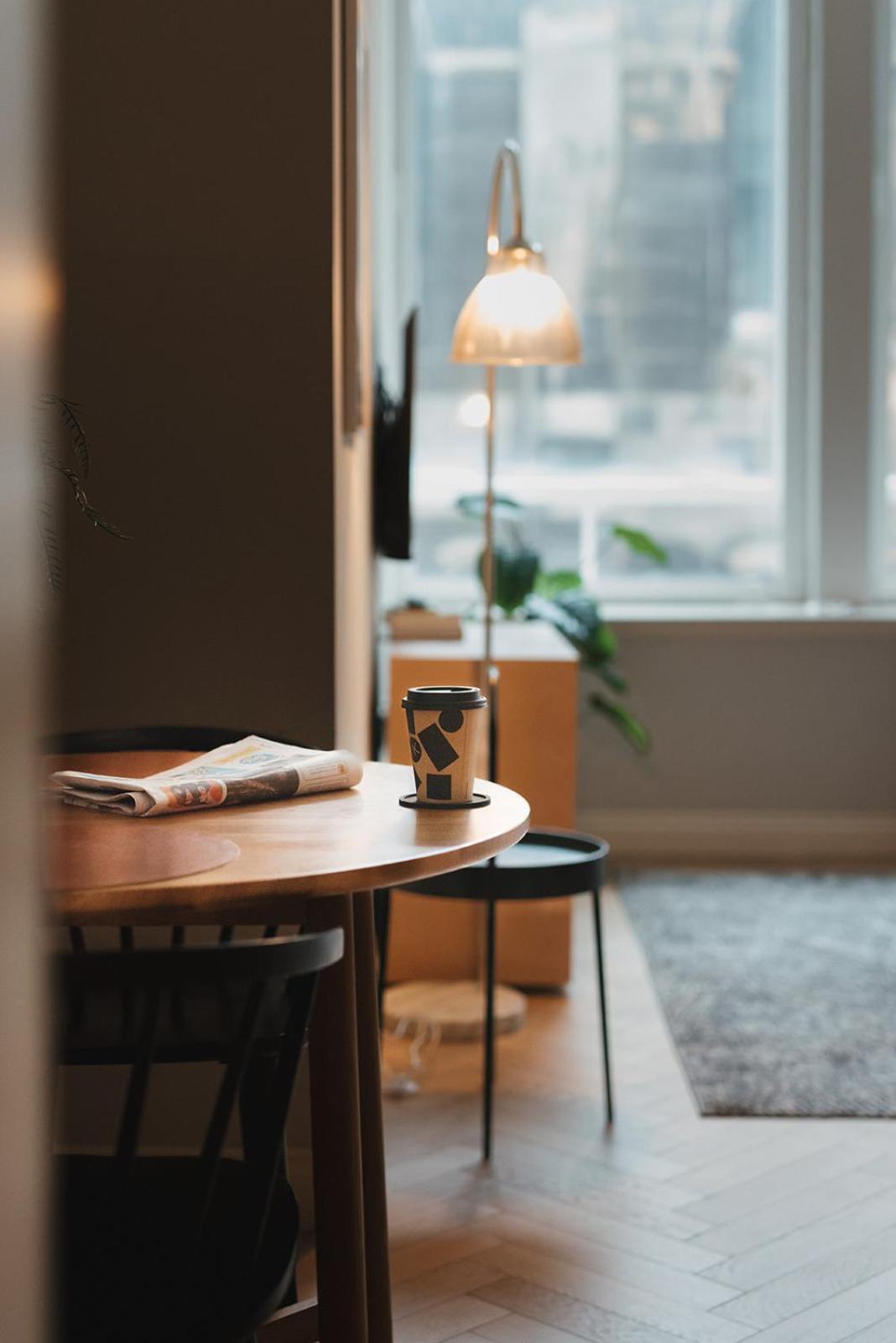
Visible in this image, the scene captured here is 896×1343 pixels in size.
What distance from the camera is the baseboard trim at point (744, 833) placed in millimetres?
4902

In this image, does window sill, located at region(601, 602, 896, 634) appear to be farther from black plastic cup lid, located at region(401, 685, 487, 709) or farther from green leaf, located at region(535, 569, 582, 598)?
black plastic cup lid, located at region(401, 685, 487, 709)

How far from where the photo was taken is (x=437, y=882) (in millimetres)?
2461

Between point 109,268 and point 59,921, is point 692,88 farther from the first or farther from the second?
point 59,921

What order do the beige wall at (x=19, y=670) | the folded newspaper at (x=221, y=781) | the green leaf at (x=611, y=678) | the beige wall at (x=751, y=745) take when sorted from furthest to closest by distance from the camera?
the beige wall at (x=751, y=745)
the green leaf at (x=611, y=678)
the folded newspaper at (x=221, y=781)
the beige wall at (x=19, y=670)

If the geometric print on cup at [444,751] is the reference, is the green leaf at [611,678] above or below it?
below

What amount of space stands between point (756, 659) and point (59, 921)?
156 inches

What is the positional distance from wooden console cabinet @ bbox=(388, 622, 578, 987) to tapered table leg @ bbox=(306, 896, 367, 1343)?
1883 millimetres

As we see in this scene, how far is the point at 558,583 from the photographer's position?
471 cm

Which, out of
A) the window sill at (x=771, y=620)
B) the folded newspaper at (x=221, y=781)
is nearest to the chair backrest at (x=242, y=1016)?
the folded newspaper at (x=221, y=781)

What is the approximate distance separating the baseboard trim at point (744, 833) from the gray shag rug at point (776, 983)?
0.32 m

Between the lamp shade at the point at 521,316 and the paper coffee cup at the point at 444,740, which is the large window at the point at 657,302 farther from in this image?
the paper coffee cup at the point at 444,740

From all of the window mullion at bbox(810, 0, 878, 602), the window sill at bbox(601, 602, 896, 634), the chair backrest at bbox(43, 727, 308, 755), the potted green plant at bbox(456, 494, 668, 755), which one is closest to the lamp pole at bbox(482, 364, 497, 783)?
the chair backrest at bbox(43, 727, 308, 755)

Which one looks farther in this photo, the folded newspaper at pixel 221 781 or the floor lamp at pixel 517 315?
the floor lamp at pixel 517 315

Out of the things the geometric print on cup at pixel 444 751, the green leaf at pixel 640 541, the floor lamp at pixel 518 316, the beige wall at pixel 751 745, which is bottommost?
the beige wall at pixel 751 745
